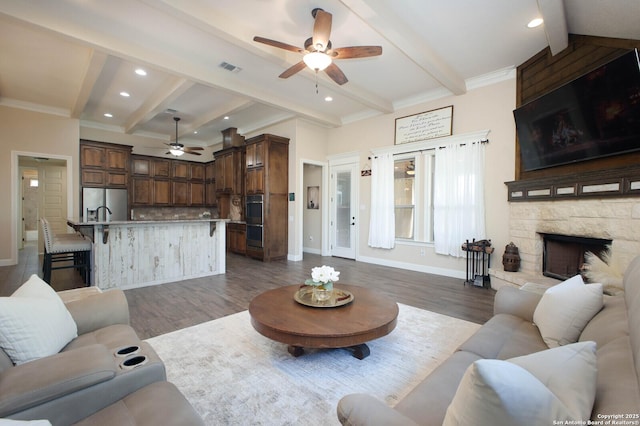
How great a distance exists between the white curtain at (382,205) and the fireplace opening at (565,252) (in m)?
2.57

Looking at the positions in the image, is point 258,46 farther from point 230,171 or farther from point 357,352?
point 230,171

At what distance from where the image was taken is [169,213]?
867cm

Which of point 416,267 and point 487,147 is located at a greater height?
point 487,147

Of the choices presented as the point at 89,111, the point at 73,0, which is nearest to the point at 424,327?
the point at 73,0

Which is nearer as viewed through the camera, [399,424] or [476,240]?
[399,424]

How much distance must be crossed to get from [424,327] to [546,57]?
3.93 metres

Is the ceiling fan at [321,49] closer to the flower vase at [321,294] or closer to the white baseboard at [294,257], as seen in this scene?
the flower vase at [321,294]

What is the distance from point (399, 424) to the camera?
34.2 inches

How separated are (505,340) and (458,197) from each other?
362 cm

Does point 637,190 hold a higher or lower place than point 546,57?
lower

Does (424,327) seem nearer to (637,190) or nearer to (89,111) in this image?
(637,190)

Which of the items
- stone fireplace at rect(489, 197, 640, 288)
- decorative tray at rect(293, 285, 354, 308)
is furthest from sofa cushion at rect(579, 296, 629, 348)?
stone fireplace at rect(489, 197, 640, 288)

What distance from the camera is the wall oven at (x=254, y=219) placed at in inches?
260

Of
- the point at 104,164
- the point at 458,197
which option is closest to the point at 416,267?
the point at 458,197
